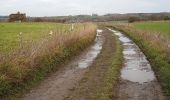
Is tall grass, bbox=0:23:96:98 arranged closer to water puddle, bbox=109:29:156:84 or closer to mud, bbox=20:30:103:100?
mud, bbox=20:30:103:100

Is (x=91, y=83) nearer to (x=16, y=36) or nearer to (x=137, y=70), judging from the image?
(x=137, y=70)

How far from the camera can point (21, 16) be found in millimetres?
116750

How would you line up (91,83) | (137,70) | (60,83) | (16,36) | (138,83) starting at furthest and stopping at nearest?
(16,36) < (137,70) < (138,83) < (60,83) < (91,83)

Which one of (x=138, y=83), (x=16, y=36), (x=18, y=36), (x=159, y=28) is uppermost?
(x=138, y=83)

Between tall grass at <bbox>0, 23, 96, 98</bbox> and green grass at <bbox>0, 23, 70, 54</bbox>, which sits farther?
green grass at <bbox>0, 23, 70, 54</bbox>

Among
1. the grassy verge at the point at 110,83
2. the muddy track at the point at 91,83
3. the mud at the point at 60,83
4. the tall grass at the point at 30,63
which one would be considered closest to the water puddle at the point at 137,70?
the grassy verge at the point at 110,83

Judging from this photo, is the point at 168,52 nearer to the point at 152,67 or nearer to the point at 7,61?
the point at 152,67

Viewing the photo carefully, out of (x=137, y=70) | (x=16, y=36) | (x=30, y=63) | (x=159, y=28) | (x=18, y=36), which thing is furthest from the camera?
(x=159, y=28)

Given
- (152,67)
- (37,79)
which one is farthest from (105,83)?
(152,67)

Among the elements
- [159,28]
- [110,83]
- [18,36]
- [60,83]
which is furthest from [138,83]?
[159,28]

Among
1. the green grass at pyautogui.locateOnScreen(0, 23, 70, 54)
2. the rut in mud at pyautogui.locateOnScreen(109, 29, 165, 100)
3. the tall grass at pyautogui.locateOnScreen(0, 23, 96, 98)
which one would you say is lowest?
the green grass at pyautogui.locateOnScreen(0, 23, 70, 54)

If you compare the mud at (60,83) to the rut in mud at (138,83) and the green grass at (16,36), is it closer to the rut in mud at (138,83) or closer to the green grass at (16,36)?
the rut in mud at (138,83)

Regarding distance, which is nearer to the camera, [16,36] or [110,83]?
[110,83]

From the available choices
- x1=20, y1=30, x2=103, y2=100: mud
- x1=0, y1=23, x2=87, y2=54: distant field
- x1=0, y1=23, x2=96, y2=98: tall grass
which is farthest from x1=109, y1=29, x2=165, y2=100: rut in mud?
x1=0, y1=23, x2=87, y2=54: distant field
